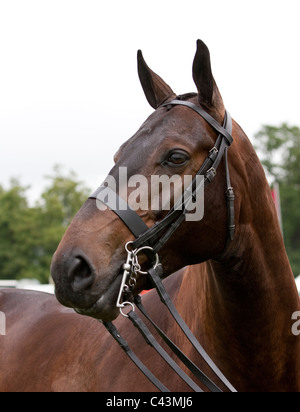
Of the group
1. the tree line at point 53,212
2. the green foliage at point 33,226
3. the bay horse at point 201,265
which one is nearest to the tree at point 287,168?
the tree line at point 53,212

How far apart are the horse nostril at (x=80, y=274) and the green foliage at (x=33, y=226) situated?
44.0 meters

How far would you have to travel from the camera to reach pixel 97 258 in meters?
2.88

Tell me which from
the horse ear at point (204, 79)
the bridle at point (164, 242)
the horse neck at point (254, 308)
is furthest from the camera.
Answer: the horse neck at point (254, 308)

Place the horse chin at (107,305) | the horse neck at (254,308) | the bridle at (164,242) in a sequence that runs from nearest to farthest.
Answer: the horse chin at (107,305) < the bridle at (164,242) < the horse neck at (254,308)

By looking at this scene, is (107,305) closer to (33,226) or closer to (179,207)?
(179,207)

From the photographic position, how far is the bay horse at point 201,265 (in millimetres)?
2949

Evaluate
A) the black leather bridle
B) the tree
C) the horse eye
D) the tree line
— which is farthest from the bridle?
the tree

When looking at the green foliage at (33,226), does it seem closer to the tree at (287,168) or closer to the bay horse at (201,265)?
the tree at (287,168)

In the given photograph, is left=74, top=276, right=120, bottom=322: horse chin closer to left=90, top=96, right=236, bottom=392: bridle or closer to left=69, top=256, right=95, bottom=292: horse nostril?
left=90, top=96, right=236, bottom=392: bridle

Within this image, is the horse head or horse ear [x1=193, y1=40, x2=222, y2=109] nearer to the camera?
the horse head

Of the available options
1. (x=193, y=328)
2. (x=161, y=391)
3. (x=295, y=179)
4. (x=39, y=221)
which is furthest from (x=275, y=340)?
(x=295, y=179)

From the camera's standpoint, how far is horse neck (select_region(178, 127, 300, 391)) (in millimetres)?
3420

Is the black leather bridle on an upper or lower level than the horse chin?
upper

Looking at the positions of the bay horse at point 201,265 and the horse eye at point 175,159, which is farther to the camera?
the horse eye at point 175,159
